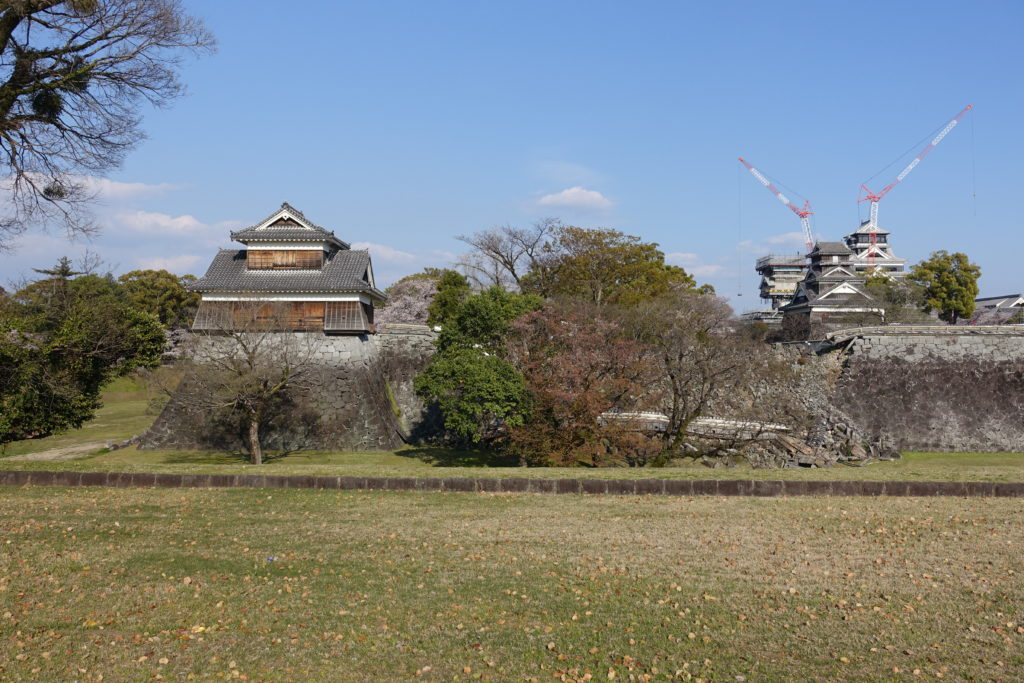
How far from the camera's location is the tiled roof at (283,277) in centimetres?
2227

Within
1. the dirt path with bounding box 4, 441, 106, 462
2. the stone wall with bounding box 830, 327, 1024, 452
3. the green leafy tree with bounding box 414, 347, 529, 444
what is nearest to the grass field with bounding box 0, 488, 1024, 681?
the green leafy tree with bounding box 414, 347, 529, 444

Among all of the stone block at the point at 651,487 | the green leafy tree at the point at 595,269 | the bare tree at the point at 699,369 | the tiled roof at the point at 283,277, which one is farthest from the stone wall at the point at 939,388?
the tiled roof at the point at 283,277

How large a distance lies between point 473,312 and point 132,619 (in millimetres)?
15241

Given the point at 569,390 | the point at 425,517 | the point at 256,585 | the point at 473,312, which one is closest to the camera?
the point at 256,585

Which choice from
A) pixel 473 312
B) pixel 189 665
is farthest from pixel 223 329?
pixel 189 665

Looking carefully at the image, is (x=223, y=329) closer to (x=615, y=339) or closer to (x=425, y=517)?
(x=615, y=339)

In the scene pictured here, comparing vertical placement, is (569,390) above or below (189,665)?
above

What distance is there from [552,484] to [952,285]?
39.7m

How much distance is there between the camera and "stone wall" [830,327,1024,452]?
973 inches

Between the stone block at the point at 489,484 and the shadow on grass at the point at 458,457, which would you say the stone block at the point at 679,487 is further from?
the shadow on grass at the point at 458,457

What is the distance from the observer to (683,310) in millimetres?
25047

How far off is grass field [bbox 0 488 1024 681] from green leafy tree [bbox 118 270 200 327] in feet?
109

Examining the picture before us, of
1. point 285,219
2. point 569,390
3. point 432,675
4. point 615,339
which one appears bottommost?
point 432,675

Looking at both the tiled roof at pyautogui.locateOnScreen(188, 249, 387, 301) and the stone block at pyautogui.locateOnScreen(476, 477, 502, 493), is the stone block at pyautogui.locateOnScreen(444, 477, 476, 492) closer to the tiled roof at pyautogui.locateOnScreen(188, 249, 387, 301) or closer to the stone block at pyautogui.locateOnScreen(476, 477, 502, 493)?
the stone block at pyautogui.locateOnScreen(476, 477, 502, 493)
